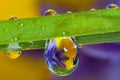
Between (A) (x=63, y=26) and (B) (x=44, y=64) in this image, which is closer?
(A) (x=63, y=26)

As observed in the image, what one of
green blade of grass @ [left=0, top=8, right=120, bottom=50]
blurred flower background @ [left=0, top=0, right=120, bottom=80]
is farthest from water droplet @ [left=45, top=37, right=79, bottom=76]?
blurred flower background @ [left=0, top=0, right=120, bottom=80]

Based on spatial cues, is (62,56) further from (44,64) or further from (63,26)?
(44,64)

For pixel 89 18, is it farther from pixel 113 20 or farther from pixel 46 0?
pixel 46 0

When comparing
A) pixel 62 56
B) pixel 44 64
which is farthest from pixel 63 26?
pixel 44 64

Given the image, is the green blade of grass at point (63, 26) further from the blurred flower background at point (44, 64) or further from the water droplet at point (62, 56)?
the blurred flower background at point (44, 64)

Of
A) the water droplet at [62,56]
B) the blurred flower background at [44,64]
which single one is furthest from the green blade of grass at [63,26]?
the blurred flower background at [44,64]

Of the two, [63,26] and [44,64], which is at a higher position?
[63,26]
